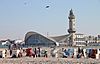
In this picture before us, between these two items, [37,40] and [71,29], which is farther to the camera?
[37,40]

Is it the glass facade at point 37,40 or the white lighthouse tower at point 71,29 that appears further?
the white lighthouse tower at point 71,29

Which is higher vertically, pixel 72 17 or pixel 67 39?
pixel 72 17

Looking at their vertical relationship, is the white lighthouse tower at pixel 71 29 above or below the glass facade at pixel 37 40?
above

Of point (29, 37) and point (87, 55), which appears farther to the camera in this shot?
point (29, 37)

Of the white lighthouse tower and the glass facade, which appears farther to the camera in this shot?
the white lighthouse tower

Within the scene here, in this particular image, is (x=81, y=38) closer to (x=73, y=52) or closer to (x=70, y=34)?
(x=70, y=34)

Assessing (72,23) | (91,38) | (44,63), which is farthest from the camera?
(91,38)

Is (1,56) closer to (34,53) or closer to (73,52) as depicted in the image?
(34,53)

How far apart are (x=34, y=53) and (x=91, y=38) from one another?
327 ft

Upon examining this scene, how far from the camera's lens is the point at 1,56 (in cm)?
2672

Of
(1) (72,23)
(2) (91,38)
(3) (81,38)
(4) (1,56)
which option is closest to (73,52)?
(4) (1,56)

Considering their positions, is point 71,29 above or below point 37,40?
above

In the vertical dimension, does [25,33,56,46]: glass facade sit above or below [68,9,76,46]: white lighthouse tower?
below

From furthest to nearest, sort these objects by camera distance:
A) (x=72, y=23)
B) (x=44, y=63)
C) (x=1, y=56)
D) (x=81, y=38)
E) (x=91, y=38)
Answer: (x=91, y=38), (x=81, y=38), (x=72, y=23), (x=1, y=56), (x=44, y=63)
